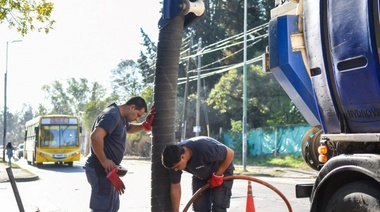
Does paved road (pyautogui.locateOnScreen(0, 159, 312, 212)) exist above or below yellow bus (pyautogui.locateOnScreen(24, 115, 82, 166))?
below

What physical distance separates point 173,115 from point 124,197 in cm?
966

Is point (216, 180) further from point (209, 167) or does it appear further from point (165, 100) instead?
point (165, 100)

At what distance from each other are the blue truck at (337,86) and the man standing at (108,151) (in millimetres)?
1590

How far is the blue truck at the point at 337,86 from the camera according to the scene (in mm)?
3928

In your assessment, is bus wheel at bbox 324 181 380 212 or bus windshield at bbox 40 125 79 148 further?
bus windshield at bbox 40 125 79 148

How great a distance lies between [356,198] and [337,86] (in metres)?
0.90

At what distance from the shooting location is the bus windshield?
30.5m

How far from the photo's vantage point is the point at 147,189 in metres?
17.0

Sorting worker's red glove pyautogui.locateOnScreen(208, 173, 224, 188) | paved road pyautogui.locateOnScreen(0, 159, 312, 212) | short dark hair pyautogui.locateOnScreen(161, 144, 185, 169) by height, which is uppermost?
short dark hair pyautogui.locateOnScreen(161, 144, 185, 169)

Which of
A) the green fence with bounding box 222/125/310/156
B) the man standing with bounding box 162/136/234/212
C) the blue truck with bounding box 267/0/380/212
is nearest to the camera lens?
the blue truck with bounding box 267/0/380/212

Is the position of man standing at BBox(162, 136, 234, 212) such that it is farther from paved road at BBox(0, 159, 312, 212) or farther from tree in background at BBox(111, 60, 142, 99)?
tree in background at BBox(111, 60, 142, 99)

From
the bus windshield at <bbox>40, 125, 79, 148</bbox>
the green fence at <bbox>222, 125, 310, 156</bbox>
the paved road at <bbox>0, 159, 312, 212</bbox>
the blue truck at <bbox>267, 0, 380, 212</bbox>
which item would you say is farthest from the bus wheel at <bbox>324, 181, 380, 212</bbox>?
the bus windshield at <bbox>40, 125, 79, 148</bbox>

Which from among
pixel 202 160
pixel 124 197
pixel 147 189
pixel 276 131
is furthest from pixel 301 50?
pixel 276 131

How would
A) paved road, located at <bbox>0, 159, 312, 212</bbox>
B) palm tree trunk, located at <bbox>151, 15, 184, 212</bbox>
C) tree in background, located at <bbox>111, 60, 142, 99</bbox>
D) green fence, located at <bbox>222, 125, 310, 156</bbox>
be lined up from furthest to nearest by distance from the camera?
1. tree in background, located at <bbox>111, 60, 142, 99</bbox>
2. green fence, located at <bbox>222, 125, 310, 156</bbox>
3. paved road, located at <bbox>0, 159, 312, 212</bbox>
4. palm tree trunk, located at <bbox>151, 15, 184, 212</bbox>
